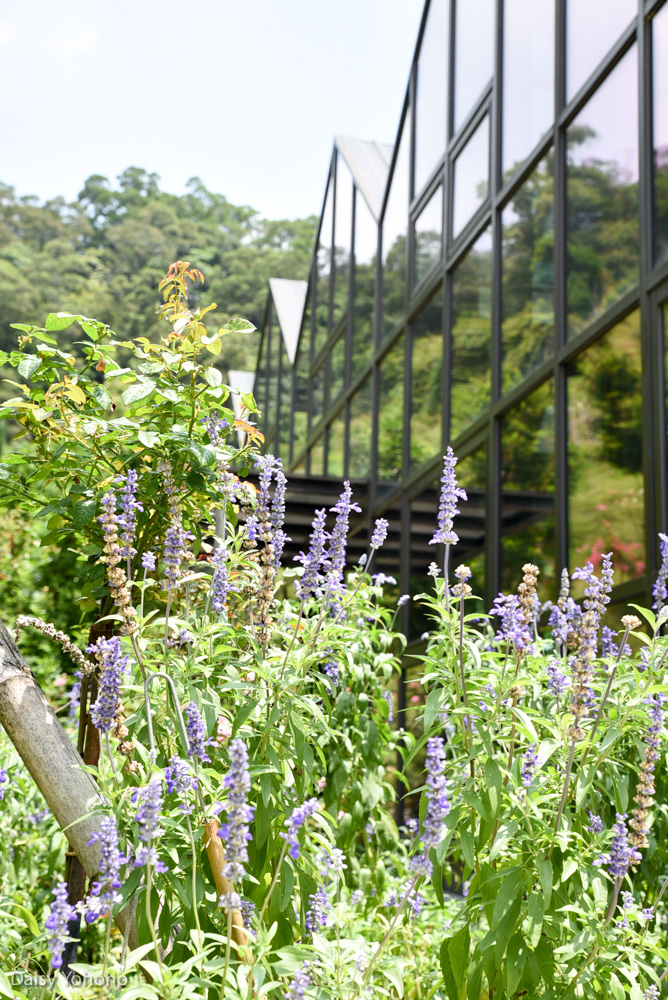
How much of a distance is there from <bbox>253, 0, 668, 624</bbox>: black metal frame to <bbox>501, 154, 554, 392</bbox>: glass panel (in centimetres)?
10

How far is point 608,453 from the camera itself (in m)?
5.03

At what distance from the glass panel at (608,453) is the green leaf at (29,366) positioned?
3.47 meters

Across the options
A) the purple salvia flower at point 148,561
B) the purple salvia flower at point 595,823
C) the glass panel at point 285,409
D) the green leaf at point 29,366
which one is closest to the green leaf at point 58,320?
the green leaf at point 29,366

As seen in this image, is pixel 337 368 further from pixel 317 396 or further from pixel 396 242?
pixel 396 242

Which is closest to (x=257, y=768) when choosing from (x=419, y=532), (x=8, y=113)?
(x=419, y=532)

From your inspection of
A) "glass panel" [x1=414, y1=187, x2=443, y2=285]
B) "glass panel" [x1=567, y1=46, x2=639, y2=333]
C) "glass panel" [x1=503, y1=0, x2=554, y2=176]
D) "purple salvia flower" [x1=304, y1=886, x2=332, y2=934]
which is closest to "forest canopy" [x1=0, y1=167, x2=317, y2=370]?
"glass panel" [x1=414, y1=187, x2=443, y2=285]

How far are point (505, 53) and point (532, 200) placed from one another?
1.63 m

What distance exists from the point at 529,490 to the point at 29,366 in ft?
14.8

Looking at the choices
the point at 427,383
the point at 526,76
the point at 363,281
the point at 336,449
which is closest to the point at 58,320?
the point at 526,76

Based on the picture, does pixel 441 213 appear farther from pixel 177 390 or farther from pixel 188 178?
pixel 188 178

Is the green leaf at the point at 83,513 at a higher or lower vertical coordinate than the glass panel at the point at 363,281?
lower

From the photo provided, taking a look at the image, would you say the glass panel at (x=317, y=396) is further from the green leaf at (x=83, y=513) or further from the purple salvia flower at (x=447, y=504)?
the purple salvia flower at (x=447, y=504)

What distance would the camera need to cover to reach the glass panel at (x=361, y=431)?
33.1 ft

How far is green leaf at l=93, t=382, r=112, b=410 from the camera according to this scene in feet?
6.88
